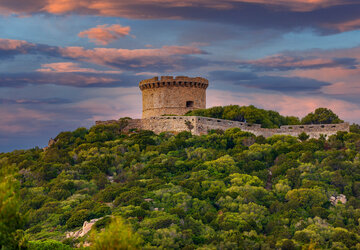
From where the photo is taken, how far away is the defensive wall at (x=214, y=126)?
56.0 m

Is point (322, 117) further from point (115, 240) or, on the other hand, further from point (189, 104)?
point (115, 240)

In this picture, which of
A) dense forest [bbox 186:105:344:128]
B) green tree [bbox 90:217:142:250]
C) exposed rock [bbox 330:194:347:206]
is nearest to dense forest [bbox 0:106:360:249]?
exposed rock [bbox 330:194:347:206]

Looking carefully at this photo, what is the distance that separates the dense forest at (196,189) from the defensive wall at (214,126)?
50.2 inches

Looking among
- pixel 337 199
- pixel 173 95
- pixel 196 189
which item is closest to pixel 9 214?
pixel 196 189

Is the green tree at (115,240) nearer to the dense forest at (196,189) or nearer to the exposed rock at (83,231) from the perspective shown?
the dense forest at (196,189)

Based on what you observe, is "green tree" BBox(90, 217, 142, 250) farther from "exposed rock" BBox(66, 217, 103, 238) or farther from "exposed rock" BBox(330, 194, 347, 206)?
"exposed rock" BBox(330, 194, 347, 206)

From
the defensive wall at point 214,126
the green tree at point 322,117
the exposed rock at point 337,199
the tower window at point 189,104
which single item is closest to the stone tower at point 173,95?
the tower window at point 189,104

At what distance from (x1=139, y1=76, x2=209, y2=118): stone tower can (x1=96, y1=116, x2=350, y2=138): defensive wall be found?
18.0 ft

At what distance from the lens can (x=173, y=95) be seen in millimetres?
64375

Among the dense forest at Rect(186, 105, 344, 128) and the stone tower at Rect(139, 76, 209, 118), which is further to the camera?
the stone tower at Rect(139, 76, 209, 118)

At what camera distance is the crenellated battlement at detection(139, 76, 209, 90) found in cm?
6425

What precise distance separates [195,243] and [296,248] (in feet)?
20.3

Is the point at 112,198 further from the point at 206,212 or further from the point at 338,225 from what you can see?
the point at 338,225

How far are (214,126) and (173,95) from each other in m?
9.23
